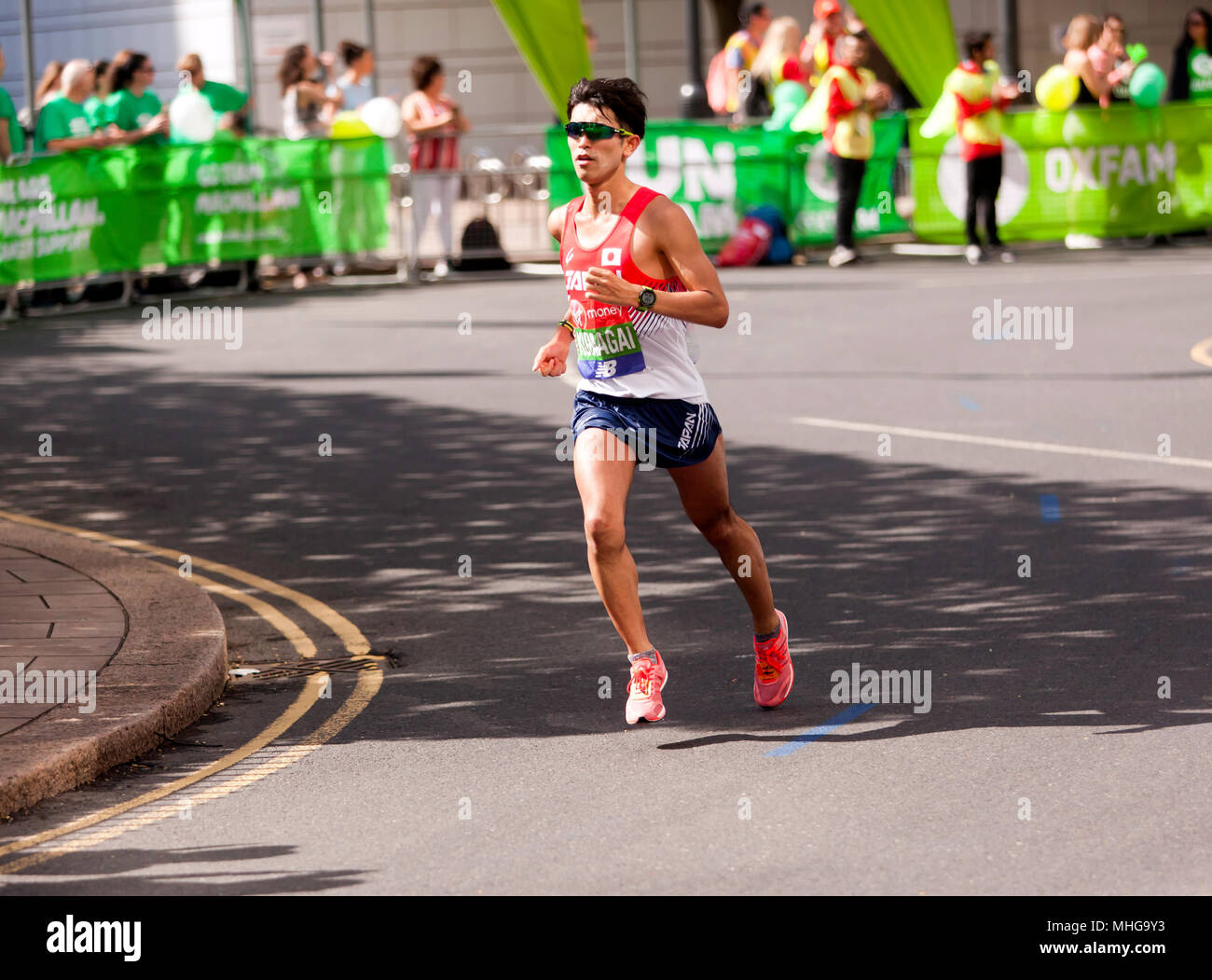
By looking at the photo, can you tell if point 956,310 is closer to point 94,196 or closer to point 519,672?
point 94,196

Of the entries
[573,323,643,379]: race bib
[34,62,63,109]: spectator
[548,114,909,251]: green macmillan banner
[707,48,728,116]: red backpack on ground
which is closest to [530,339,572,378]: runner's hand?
[573,323,643,379]: race bib

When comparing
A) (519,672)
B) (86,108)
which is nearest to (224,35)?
(86,108)

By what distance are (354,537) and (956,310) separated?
9.16 m

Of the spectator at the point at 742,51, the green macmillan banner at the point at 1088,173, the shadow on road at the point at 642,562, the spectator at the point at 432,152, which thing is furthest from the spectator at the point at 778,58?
the shadow on road at the point at 642,562

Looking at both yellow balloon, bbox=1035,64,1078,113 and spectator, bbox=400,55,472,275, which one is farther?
yellow balloon, bbox=1035,64,1078,113

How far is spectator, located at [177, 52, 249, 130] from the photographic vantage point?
20.0 metres

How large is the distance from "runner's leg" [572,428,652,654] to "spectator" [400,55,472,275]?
1521 cm

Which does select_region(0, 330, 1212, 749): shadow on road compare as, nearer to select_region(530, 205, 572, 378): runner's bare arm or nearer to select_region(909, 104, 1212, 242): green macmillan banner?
select_region(530, 205, 572, 378): runner's bare arm

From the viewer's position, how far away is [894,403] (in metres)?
12.8

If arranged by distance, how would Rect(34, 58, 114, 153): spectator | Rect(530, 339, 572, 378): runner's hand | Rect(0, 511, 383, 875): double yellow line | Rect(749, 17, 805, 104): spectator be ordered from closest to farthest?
Rect(0, 511, 383, 875): double yellow line → Rect(530, 339, 572, 378): runner's hand → Rect(34, 58, 114, 153): spectator → Rect(749, 17, 805, 104): spectator

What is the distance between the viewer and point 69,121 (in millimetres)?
18641

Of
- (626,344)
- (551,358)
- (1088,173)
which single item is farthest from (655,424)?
(1088,173)

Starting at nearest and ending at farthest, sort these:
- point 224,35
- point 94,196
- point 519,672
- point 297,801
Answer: point 297,801 → point 519,672 → point 94,196 → point 224,35

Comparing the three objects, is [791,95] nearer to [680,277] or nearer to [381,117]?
[381,117]
